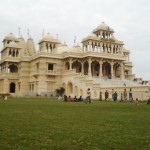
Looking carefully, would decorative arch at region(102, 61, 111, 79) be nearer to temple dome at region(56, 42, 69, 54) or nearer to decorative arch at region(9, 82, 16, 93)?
temple dome at region(56, 42, 69, 54)

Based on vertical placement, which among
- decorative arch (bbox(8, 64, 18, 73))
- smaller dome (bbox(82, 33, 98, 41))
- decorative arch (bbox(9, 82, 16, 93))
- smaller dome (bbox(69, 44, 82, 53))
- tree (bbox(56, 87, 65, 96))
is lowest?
tree (bbox(56, 87, 65, 96))

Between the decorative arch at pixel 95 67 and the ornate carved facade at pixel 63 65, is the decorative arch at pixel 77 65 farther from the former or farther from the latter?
the decorative arch at pixel 95 67

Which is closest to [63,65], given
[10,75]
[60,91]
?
[60,91]

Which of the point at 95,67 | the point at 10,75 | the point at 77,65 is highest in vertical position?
the point at 77,65

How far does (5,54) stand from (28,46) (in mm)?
7866

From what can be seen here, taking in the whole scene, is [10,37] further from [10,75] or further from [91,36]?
[91,36]

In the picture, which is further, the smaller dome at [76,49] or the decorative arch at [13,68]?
the decorative arch at [13,68]

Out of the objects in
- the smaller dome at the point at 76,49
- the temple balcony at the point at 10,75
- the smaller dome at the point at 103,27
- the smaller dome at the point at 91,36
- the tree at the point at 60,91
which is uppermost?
the smaller dome at the point at 103,27

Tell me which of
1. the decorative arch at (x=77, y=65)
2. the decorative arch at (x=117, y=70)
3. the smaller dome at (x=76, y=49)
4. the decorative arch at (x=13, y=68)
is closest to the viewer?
the smaller dome at (x=76, y=49)

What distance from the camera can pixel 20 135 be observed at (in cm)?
846

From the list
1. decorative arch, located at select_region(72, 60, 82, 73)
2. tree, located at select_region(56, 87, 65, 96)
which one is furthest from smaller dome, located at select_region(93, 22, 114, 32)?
tree, located at select_region(56, 87, 65, 96)

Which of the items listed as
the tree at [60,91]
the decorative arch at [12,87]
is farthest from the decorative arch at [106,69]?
the decorative arch at [12,87]

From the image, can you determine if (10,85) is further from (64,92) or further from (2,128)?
(2,128)

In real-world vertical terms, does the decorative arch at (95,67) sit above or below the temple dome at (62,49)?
below
